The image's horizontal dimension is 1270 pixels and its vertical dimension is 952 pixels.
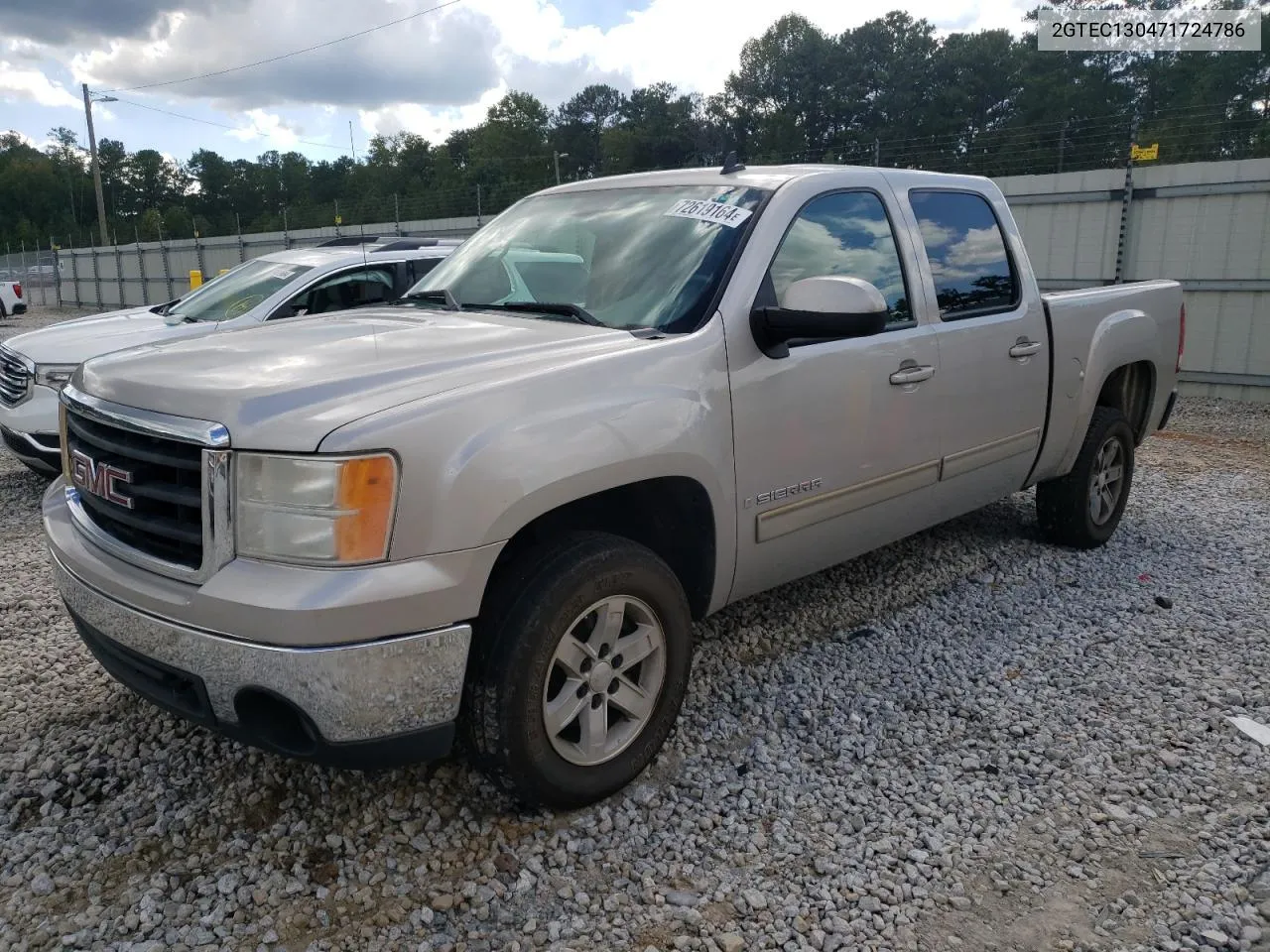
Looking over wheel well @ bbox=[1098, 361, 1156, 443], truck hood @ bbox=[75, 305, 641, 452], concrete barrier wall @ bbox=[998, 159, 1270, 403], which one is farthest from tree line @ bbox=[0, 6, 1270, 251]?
truck hood @ bbox=[75, 305, 641, 452]

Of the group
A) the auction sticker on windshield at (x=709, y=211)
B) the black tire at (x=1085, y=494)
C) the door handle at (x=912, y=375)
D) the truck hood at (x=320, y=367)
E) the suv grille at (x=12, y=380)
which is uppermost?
the auction sticker on windshield at (x=709, y=211)

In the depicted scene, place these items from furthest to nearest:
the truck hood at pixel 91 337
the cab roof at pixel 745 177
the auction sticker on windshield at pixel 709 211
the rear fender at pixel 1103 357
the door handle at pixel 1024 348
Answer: the truck hood at pixel 91 337, the rear fender at pixel 1103 357, the door handle at pixel 1024 348, the cab roof at pixel 745 177, the auction sticker on windshield at pixel 709 211

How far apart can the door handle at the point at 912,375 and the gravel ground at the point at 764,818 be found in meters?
1.14

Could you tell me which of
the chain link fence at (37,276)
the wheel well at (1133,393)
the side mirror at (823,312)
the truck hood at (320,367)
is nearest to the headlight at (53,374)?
the truck hood at (320,367)

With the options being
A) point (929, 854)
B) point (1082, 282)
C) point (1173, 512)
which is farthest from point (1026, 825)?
point (1082, 282)

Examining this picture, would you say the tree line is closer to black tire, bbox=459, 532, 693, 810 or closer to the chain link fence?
the chain link fence

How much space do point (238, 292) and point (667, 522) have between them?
18.6ft

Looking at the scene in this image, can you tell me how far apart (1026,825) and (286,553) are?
2238 mm

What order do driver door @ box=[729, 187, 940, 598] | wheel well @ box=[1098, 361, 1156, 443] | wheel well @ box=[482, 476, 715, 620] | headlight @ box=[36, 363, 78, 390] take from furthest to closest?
1. headlight @ box=[36, 363, 78, 390]
2. wheel well @ box=[1098, 361, 1156, 443]
3. driver door @ box=[729, 187, 940, 598]
4. wheel well @ box=[482, 476, 715, 620]

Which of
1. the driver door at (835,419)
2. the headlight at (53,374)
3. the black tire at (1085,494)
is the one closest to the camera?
the driver door at (835,419)

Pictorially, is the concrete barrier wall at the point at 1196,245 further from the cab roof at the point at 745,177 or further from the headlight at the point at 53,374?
the headlight at the point at 53,374

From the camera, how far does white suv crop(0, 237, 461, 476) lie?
6.42 metres

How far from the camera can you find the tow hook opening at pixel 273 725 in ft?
8.00

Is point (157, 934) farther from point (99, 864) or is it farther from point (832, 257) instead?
point (832, 257)
